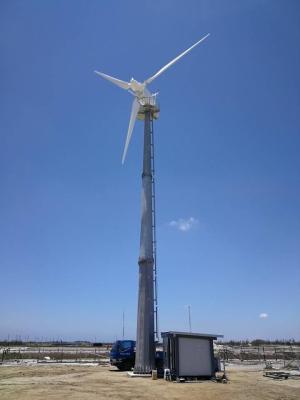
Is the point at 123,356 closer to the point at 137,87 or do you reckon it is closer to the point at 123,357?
the point at 123,357

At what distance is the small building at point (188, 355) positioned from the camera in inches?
1024

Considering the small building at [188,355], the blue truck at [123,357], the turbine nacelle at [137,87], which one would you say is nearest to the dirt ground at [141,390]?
the small building at [188,355]

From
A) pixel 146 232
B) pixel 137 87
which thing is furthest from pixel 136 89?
pixel 146 232

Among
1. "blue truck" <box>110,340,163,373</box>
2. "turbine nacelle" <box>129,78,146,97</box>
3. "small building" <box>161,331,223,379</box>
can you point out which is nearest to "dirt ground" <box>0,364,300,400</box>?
"small building" <box>161,331,223,379</box>

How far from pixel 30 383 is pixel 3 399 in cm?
603

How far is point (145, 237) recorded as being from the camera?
31.1m

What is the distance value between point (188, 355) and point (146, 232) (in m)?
9.20

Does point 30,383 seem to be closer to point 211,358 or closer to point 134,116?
point 211,358

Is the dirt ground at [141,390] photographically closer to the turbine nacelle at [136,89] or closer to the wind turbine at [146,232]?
the wind turbine at [146,232]

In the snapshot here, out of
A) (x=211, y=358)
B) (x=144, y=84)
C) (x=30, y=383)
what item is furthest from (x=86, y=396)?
(x=144, y=84)

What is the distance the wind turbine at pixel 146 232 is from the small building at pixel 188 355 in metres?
1.79

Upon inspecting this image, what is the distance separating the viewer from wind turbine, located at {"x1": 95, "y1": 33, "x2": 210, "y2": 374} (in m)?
28.6

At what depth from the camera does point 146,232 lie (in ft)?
102

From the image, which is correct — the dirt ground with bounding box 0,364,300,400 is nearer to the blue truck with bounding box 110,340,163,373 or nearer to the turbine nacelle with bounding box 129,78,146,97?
the blue truck with bounding box 110,340,163,373
